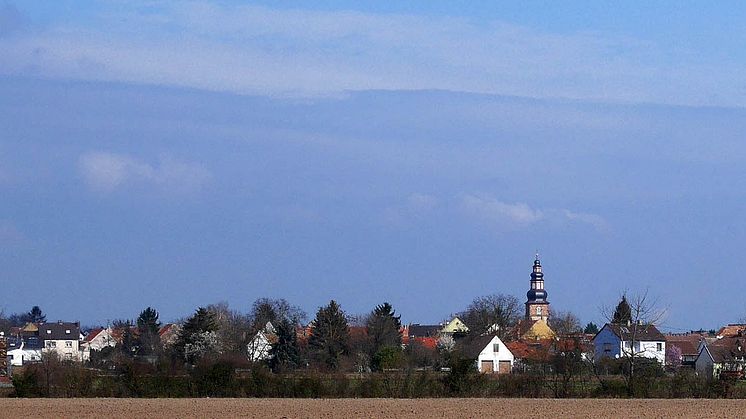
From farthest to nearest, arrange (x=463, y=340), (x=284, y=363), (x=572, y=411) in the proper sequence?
(x=463, y=340)
(x=284, y=363)
(x=572, y=411)

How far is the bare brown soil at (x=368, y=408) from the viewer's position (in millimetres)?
43188

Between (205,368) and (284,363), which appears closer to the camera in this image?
(205,368)

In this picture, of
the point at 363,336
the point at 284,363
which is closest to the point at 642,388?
the point at 284,363

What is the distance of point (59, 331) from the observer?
551ft

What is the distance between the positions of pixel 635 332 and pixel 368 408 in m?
28.0

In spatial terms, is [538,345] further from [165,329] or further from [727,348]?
[165,329]

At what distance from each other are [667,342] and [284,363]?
47.5m

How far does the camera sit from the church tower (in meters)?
192

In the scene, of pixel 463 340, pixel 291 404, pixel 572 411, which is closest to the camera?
pixel 572 411

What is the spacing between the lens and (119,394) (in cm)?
5631

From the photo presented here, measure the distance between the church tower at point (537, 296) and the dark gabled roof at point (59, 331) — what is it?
67414 millimetres

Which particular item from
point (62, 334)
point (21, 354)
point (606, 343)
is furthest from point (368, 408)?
point (62, 334)

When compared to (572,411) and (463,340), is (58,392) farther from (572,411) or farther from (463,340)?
(463,340)

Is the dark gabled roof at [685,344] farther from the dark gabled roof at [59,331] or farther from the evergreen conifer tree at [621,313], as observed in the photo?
the dark gabled roof at [59,331]
